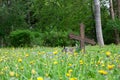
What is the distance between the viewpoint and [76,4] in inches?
1118

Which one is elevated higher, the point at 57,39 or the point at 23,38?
the point at 23,38

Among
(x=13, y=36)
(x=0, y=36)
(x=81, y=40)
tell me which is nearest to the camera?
(x=81, y=40)

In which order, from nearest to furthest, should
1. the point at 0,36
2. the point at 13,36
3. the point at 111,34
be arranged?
the point at 13,36, the point at 111,34, the point at 0,36

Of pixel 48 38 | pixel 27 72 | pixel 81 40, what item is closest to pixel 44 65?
pixel 27 72

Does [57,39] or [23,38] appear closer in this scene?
[23,38]

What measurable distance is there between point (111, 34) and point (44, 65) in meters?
22.9

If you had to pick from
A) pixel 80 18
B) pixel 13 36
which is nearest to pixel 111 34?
pixel 80 18

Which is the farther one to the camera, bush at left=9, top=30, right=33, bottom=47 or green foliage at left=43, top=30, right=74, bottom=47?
green foliage at left=43, top=30, right=74, bottom=47

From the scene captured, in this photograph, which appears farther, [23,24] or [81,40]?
[23,24]

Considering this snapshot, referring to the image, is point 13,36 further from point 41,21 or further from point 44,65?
point 44,65

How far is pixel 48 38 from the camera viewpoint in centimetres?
2055

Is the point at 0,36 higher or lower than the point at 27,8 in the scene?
lower

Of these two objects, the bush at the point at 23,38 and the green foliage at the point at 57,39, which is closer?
the bush at the point at 23,38

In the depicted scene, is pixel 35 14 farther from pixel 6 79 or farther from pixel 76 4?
pixel 6 79
